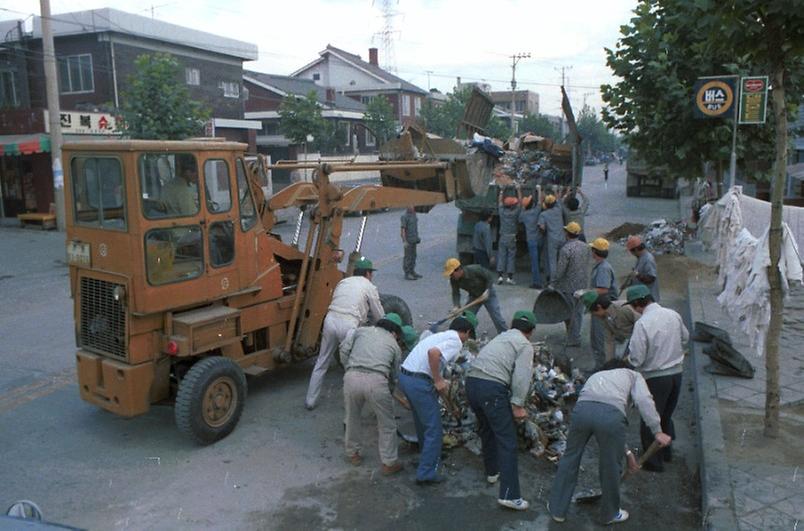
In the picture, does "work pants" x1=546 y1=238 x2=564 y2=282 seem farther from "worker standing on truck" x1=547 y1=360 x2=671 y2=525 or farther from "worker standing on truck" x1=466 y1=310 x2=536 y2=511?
"worker standing on truck" x1=547 y1=360 x2=671 y2=525

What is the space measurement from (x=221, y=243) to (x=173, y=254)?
525mm

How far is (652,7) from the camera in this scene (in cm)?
1334

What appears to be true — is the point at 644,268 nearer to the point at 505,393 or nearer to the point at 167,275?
the point at 505,393

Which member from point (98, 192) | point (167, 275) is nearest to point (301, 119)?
point (98, 192)

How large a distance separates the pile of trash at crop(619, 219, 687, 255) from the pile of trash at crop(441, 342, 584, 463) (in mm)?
Answer: 9631

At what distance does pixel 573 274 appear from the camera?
895cm

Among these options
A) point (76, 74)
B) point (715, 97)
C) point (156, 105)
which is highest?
point (76, 74)

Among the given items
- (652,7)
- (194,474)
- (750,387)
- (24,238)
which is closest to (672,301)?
(750,387)

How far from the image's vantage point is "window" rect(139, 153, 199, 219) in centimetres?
589

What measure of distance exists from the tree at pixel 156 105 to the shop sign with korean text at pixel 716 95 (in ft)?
47.6

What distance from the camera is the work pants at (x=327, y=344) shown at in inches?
268

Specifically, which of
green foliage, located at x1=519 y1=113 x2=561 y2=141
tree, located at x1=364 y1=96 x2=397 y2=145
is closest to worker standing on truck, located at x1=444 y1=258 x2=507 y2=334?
tree, located at x1=364 y1=96 x2=397 y2=145

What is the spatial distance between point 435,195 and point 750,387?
4.03m

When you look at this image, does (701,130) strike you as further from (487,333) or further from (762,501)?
(762,501)
